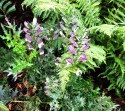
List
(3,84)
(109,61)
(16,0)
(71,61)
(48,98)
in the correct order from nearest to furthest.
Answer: (71,61) → (48,98) → (3,84) → (109,61) → (16,0)

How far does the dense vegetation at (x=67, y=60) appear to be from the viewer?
278 cm

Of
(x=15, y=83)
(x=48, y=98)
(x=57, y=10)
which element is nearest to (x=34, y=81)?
(x=48, y=98)

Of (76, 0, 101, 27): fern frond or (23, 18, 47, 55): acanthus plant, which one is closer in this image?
(23, 18, 47, 55): acanthus plant

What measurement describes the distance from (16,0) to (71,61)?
1.70 metres

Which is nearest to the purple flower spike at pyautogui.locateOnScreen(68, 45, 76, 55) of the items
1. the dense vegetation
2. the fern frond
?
the dense vegetation

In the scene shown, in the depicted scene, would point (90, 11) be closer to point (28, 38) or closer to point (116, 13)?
point (116, 13)

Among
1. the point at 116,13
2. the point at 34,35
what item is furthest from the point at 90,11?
the point at 34,35

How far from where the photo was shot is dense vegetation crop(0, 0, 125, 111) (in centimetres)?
278

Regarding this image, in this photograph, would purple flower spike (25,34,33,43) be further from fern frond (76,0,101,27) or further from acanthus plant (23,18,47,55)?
fern frond (76,0,101,27)

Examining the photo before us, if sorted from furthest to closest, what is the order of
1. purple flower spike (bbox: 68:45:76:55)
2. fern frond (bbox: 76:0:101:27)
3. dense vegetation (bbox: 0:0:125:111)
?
fern frond (bbox: 76:0:101:27) < dense vegetation (bbox: 0:0:125:111) < purple flower spike (bbox: 68:45:76:55)

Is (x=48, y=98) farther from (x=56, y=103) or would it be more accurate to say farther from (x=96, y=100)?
(x=96, y=100)

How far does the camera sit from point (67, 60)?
105 inches

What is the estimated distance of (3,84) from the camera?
3229 millimetres

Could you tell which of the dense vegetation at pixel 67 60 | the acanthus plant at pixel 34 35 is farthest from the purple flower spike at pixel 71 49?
the acanthus plant at pixel 34 35
